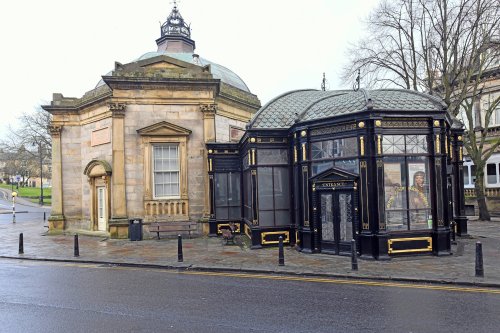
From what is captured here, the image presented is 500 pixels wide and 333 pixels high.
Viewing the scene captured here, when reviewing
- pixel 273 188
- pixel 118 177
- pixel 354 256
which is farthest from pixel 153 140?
pixel 354 256

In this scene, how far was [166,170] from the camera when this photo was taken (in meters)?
18.2

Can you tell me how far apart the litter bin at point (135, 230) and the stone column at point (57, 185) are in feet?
21.7

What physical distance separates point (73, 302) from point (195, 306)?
2.57 m

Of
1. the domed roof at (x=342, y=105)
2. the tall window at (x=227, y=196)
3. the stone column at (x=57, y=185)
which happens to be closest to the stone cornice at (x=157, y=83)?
the domed roof at (x=342, y=105)

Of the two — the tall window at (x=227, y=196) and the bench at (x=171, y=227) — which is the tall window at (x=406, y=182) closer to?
the tall window at (x=227, y=196)

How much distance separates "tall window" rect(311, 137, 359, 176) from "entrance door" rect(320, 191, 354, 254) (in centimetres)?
86

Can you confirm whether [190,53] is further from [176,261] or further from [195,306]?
[195,306]

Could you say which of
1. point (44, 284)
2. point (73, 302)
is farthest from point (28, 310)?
point (44, 284)

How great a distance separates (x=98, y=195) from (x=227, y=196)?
7.00 meters

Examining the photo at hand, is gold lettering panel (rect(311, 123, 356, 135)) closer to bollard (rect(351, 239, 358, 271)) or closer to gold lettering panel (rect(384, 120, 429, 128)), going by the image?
gold lettering panel (rect(384, 120, 429, 128))

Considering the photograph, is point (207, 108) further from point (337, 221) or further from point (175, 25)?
point (175, 25)

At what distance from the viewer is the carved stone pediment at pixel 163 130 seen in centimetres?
1786

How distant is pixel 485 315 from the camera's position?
255 inches

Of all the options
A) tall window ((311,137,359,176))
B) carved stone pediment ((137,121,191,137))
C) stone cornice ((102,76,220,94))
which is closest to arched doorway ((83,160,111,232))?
carved stone pediment ((137,121,191,137))
